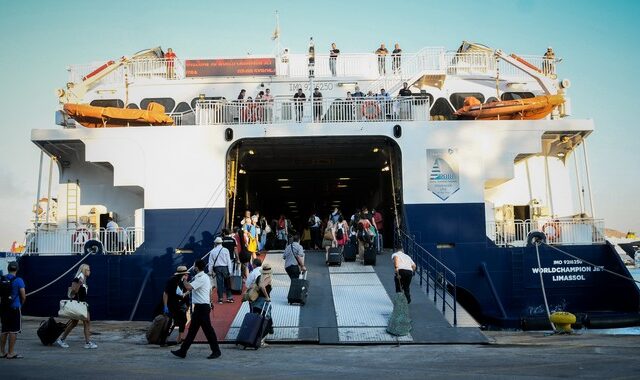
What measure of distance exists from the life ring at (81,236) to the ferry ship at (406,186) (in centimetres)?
4

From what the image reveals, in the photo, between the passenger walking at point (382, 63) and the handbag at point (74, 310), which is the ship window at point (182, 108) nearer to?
the passenger walking at point (382, 63)

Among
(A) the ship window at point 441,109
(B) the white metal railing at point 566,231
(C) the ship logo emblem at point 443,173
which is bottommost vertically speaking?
(B) the white metal railing at point 566,231

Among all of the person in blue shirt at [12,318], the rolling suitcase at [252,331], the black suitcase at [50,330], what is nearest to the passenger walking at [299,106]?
the rolling suitcase at [252,331]

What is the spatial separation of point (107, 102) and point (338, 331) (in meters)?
13.9

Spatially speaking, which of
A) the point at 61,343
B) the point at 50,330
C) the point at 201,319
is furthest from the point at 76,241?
the point at 201,319

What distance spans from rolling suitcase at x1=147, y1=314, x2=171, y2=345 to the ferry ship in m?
4.88

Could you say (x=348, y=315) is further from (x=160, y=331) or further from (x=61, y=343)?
(x=61, y=343)

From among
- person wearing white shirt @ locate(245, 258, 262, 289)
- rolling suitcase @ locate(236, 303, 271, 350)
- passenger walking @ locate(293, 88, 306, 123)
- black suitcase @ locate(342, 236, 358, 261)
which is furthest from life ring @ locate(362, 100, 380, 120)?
rolling suitcase @ locate(236, 303, 271, 350)

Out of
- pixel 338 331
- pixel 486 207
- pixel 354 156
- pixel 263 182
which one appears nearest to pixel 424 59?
pixel 354 156

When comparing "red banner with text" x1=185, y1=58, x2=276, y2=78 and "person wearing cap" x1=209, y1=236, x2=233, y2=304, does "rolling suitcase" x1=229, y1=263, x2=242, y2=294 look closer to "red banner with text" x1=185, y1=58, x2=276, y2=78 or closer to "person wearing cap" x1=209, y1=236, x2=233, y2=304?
"person wearing cap" x1=209, y1=236, x2=233, y2=304

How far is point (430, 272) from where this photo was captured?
1848 cm

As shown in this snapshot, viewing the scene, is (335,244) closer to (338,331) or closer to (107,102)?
(338,331)

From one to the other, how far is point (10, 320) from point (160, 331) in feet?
9.00

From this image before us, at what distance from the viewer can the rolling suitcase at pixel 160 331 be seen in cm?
1334
